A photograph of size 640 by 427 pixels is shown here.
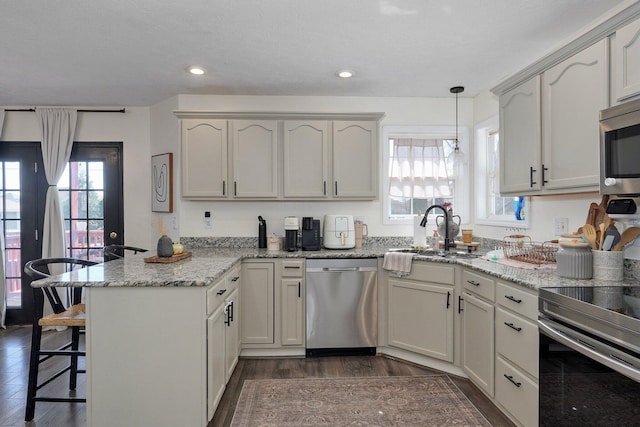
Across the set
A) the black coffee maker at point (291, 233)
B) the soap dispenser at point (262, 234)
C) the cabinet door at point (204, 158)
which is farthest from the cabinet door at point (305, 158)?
the cabinet door at point (204, 158)

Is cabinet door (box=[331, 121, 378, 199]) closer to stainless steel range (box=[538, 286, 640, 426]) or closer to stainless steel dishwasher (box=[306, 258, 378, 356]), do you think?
stainless steel dishwasher (box=[306, 258, 378, 356])

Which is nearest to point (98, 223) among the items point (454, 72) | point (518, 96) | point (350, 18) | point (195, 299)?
point (195, 299)

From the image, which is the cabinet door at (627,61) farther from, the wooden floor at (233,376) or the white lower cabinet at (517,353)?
the wooden floor at (233,376)

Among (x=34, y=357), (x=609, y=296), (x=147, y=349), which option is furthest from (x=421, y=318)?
(x=34, y=357)

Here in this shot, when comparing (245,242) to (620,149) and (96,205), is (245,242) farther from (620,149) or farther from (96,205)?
(620,149)

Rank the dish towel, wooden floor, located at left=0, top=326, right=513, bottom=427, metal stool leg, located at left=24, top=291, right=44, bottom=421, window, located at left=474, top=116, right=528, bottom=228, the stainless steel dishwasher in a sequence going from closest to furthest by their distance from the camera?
metal stool leg, located at left=24, top=291, right=44, bottom=421
wooden floor, located at left=0, top=326, right=513, bottom=427
the dish towel
the stainless steel dishwasher
window, located at left=474, top=116, right=528, bottom=228

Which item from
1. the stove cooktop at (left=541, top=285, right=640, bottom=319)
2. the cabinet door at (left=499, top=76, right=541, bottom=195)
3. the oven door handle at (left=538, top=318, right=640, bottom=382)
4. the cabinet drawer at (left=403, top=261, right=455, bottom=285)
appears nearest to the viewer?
the oven door handle at (left=538, top=318, right=640, bottom=382)

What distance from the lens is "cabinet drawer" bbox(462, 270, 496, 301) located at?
227 centimetres

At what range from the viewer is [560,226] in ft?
8.32

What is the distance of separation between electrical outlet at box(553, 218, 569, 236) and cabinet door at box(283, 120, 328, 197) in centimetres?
186

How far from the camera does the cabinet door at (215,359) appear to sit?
6.54 ft

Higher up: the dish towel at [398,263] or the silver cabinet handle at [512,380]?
the dish towel at [398,263]

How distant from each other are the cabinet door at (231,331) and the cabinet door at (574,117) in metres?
2.21

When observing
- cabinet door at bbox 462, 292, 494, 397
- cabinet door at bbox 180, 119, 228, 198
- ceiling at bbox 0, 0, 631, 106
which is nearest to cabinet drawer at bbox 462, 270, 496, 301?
cabinet door at bbox 462, 292, 494, 397
